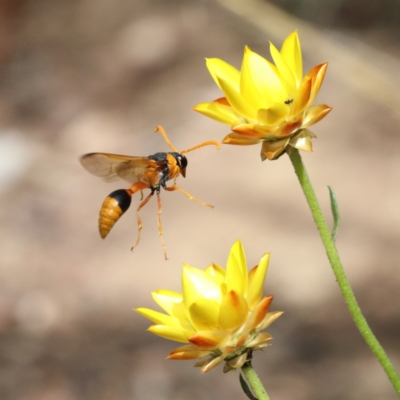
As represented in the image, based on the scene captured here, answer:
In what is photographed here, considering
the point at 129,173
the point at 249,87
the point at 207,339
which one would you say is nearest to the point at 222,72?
the point at 249,87

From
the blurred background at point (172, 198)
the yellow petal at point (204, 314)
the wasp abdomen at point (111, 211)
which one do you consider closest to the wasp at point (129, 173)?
the wasp abdomen at point (111, 211)

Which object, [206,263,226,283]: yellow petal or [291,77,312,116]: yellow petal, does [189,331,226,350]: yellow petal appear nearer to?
[206,263,226,283]: yellow petal

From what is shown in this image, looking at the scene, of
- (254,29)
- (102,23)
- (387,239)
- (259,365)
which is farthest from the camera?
(102,23)

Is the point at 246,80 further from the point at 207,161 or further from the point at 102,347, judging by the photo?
the point at 207,161

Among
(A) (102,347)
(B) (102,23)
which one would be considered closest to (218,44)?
(B) (102,23)

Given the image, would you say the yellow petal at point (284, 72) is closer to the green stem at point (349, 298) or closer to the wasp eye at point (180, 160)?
the green stem at point (349, 298)
